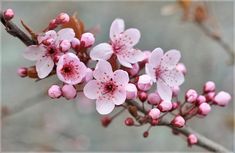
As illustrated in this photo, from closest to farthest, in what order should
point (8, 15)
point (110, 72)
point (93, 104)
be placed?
point (8, 15) → point (110, 72) → point (93, 104)

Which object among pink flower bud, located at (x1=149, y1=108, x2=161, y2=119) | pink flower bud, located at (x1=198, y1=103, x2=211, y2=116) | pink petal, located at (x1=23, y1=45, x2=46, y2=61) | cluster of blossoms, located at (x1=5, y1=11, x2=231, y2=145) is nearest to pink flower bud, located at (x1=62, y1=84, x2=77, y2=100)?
cluster of blossoms, located at (x1=5, y1=11, x2=231, y2=145)

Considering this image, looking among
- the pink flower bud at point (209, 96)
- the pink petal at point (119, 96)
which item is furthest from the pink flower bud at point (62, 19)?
the pink flower bud at point (209, 96)

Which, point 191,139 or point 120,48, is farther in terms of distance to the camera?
point 191,139

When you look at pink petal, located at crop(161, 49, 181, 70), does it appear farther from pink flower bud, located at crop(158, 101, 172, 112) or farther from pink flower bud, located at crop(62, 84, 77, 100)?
pink flower bud, located at crop(62, 84, 77, 100)

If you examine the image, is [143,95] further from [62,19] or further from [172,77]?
[62,19]

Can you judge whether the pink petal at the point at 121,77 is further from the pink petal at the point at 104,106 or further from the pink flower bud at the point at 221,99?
the pink flower bud at the point at 221,99

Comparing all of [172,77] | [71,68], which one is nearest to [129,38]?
[172,77]
